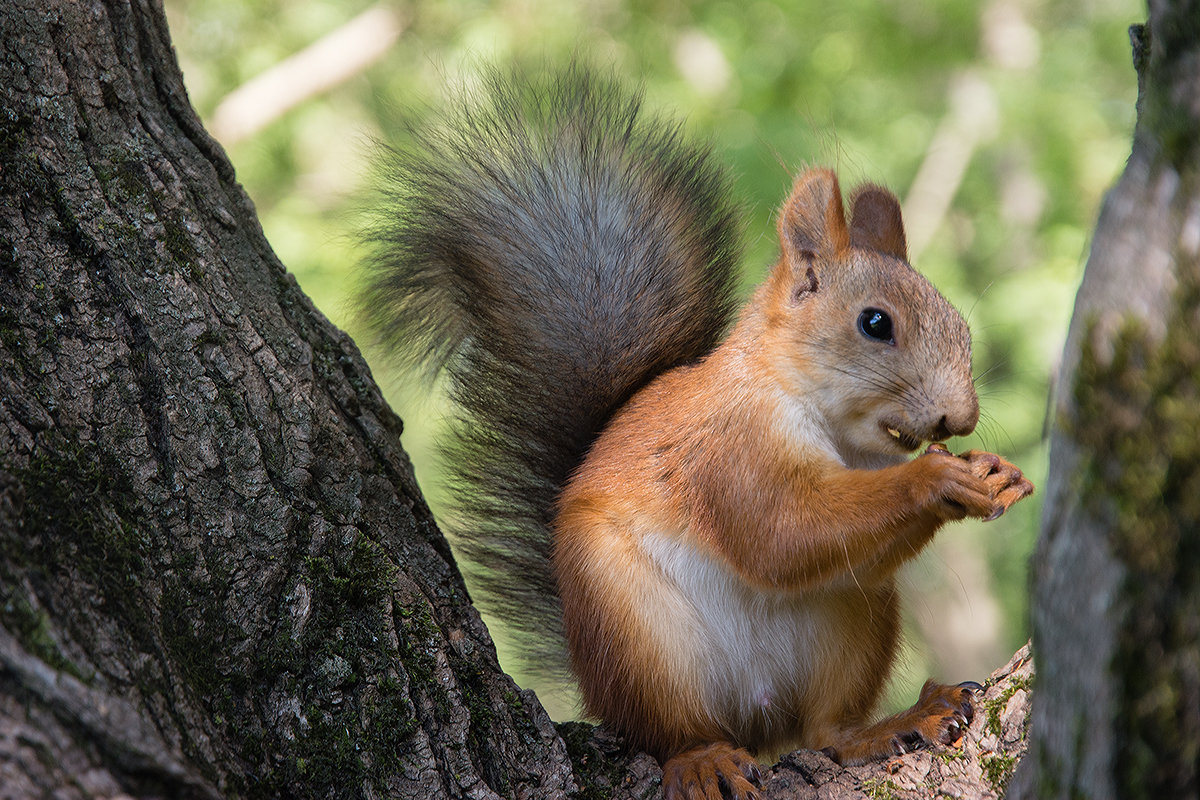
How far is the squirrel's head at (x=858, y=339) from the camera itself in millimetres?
1488

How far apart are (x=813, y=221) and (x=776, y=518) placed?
0.57 meters

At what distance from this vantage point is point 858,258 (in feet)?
5.54

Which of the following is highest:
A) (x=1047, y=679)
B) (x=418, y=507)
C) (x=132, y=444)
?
(x=132, y=444)

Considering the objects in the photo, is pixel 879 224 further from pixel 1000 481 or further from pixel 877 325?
pixel 1000 481

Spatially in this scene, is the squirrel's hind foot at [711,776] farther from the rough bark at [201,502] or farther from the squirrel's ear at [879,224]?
the squirrel's ear at [879,224]

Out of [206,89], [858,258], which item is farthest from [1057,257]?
[206,89]

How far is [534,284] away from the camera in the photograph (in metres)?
1.86

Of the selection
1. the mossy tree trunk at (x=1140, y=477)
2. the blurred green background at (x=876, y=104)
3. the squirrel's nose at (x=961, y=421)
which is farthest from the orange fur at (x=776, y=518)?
the blurred green background at (x=876, y=104)

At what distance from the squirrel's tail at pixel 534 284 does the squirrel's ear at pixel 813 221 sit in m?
0.25

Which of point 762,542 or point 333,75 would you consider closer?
point 762,542

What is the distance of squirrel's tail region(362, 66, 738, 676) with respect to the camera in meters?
1.82

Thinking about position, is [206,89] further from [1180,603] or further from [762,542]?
[1180,603]

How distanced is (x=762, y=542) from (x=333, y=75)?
4.14 metres

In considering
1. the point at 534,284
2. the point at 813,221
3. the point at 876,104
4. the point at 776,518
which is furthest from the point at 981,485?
the point at 876,104
